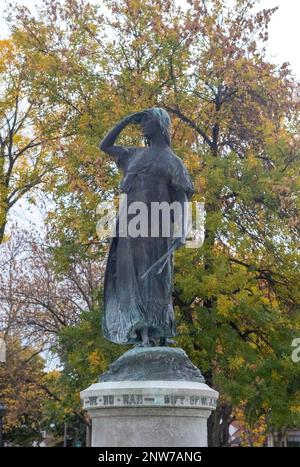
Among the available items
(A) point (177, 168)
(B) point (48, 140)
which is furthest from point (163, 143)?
(B) point (48, 140)

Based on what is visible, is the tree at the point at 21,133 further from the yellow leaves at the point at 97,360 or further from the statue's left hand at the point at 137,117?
the statue's left hand at the point at 137,117

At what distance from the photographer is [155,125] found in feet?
27.6

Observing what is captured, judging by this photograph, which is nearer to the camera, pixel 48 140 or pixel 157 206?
pixel 157 206

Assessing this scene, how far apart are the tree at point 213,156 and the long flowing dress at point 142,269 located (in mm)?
6622

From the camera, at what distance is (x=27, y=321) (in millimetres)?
25281

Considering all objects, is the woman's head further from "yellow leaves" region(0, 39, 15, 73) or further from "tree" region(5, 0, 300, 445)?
"yellow leaves" region(0, 39, 15, 73)

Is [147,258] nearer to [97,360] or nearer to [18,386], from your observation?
[97,360]

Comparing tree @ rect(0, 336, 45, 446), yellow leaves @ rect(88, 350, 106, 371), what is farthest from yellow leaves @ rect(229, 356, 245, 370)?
tree @ rect(0, 336, 45, 446)

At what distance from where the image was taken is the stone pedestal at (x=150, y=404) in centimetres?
691

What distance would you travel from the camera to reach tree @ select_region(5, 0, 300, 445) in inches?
599

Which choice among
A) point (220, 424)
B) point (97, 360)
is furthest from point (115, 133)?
point (220, 424)

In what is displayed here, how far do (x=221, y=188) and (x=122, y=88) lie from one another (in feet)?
11.3
